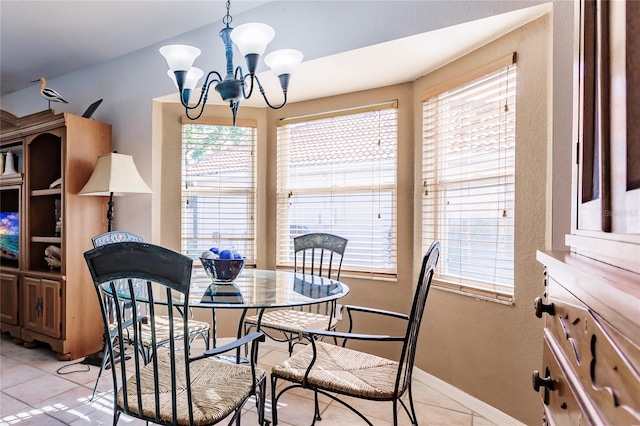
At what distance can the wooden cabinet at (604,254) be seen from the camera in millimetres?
489

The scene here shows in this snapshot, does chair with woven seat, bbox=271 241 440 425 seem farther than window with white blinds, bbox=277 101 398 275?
No

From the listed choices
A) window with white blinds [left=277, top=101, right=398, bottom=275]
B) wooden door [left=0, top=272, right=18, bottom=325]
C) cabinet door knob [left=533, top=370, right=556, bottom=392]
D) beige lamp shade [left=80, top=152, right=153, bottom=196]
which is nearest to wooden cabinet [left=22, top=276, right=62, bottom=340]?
wooden door [left=0, top=272, right=18, bottom=325]

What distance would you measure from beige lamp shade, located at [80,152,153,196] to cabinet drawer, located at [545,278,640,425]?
293 cm

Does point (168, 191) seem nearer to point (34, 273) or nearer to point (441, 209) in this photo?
point (34, 273)

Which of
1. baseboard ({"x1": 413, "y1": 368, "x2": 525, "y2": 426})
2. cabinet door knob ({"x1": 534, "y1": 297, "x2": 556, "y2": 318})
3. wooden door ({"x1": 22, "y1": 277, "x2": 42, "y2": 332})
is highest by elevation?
cabinet door knob ({"x1": 534, "y1": 297, "x2": 556, "y2": 318})

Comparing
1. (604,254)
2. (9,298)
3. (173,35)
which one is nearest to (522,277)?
(604,254)

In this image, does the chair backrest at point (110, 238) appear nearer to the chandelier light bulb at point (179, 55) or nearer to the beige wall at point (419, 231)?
the beige wall at point (419, 231)

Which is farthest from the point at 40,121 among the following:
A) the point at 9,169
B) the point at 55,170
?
the point at 9,169

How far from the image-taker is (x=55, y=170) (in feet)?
11.4

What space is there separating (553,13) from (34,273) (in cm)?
417

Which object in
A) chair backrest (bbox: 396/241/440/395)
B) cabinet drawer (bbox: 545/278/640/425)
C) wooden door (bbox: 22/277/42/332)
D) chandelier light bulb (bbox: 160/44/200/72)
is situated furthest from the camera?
wooden door (bbox: 22/277/42/332)

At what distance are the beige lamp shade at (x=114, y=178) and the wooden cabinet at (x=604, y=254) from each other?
288cm

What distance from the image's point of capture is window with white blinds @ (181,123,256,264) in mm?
3326

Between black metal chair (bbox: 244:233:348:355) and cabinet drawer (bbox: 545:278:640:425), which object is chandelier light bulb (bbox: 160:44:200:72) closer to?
black metal chair (bbox: 244:233:348:355)
